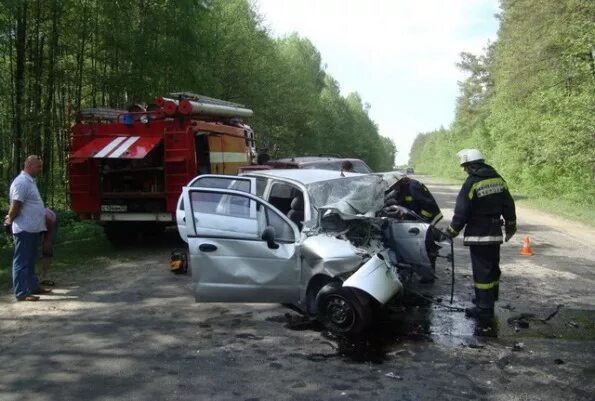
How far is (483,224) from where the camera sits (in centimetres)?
609

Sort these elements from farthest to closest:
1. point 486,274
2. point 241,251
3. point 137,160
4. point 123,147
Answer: point 137,160, point 123,147, point 486,274, point 241,251

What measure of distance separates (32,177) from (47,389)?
11.9ft

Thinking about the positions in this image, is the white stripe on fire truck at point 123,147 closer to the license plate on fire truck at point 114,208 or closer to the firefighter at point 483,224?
the license plate on fire truck at point 114,208

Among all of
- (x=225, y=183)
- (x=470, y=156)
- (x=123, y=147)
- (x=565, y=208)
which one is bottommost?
(x=565, y=208)

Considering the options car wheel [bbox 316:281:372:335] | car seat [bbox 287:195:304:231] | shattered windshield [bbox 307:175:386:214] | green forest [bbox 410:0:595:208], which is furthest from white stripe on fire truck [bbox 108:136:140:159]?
green forest [bbox 410:0:595:208]

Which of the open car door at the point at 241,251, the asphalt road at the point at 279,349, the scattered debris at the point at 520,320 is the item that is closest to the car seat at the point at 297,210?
the open car door at the point at 241,251

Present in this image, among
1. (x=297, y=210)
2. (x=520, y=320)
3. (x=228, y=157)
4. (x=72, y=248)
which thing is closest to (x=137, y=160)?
(x=228, y=157)

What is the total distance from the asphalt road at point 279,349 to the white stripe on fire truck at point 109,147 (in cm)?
269

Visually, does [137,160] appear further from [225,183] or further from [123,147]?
[225,183]

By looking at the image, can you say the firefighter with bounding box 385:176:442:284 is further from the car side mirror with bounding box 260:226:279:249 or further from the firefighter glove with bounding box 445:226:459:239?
the car side mirror with bounding box 260:226:279:249

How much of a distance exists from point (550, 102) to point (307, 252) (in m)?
18.0

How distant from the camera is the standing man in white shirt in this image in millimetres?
6766

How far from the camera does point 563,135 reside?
18.2m

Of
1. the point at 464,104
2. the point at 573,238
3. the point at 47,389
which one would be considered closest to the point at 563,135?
the point at 573,238
